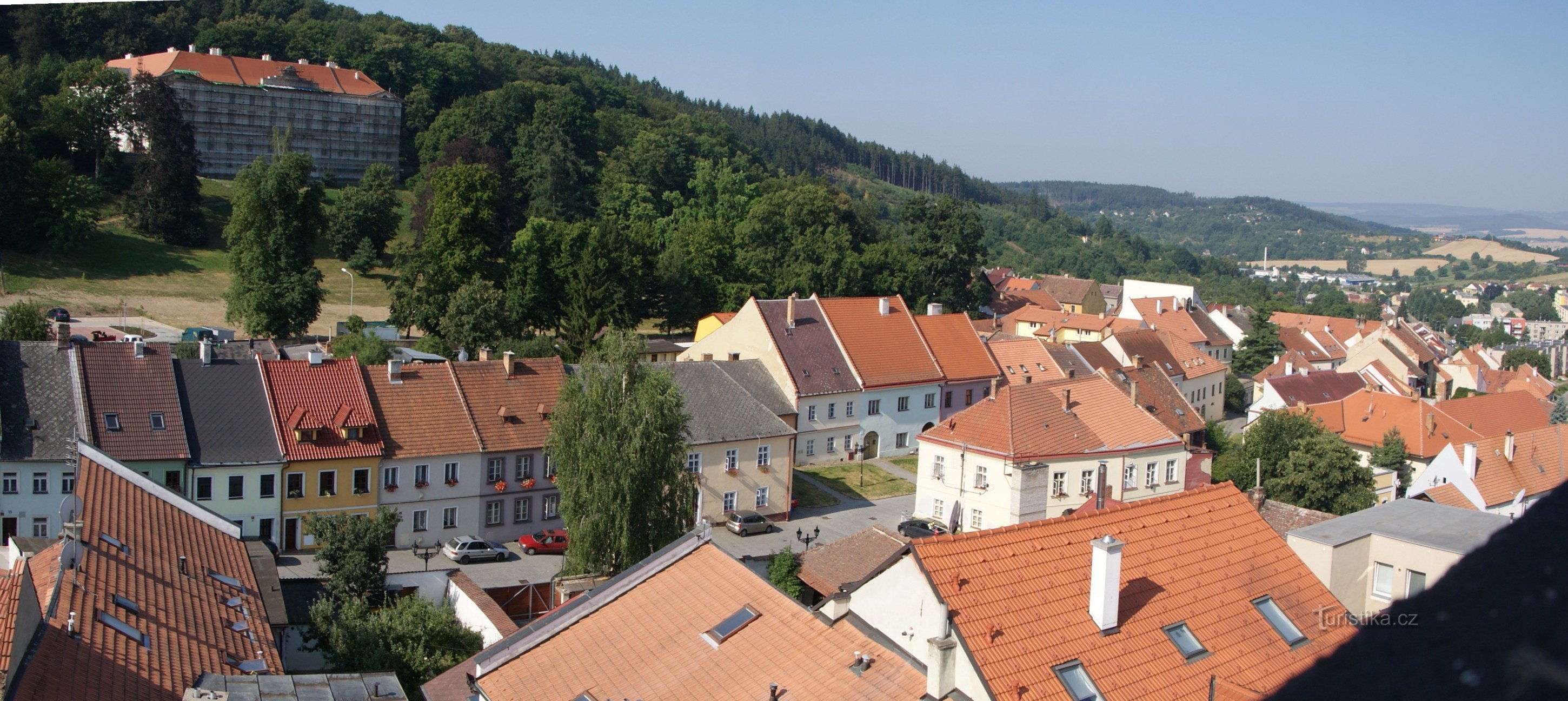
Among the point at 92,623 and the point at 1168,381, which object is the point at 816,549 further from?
the point at 1168,381

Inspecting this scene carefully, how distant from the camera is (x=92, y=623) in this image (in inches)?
643

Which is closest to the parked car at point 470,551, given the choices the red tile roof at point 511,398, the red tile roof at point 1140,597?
the red tile roof at point 511,398

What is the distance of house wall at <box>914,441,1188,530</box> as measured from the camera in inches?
1419

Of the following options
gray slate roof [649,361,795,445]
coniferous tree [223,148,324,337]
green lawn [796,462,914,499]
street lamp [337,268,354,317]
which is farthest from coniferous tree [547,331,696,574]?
street lamp [337,268,354,317]

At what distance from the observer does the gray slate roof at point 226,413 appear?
31609 mm

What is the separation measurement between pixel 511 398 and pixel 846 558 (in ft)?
44.9

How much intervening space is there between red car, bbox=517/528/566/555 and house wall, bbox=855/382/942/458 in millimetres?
16995

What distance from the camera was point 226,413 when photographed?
3259cm

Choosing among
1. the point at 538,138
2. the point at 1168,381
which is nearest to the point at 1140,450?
the point at 1168,381

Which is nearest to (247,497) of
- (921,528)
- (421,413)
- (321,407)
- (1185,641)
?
(321,407)

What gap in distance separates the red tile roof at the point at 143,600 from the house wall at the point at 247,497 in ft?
21.8

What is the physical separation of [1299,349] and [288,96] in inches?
3206

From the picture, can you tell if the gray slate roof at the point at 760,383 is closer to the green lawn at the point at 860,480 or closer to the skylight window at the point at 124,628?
the green lawn at the point at 860,480

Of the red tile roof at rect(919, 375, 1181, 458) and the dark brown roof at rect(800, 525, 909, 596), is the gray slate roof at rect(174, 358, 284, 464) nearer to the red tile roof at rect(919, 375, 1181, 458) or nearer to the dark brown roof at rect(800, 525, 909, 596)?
the dark brown roof at rect(800, 525, 909, 596)
